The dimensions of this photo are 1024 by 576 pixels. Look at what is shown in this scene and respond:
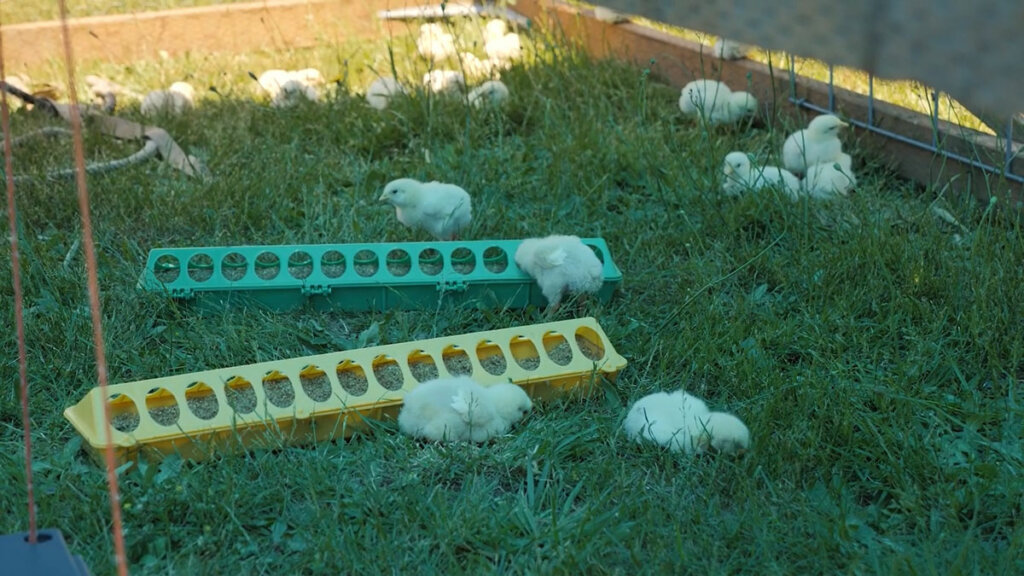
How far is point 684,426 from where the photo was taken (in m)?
2.06

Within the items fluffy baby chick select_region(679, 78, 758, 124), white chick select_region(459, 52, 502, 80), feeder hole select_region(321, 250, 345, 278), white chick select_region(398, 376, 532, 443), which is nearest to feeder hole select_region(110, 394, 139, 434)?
white chick select_region(398, 376, 532, 443)

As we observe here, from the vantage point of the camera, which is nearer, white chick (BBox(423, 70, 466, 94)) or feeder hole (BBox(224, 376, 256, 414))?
feeder hole (BBox(224, 376, 256, 414))

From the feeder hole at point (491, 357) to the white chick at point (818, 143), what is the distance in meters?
1.40

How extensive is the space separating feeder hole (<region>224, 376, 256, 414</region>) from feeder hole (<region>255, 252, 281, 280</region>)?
0.55 m

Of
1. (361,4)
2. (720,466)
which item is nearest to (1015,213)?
(720,466)

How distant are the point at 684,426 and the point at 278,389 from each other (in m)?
0.83

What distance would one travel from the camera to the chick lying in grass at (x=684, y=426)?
2035mm

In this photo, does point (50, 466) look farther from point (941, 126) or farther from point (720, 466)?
point (941, 126)

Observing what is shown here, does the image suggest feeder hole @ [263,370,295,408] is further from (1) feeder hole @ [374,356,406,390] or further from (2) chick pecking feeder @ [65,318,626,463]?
(1) feeder hole @ [374,356,406,390]

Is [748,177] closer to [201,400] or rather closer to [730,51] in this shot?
[730,51]

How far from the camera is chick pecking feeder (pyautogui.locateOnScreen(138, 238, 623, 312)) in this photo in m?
2.63

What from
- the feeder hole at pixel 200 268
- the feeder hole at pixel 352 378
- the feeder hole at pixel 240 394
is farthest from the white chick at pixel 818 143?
the feeder hole at pixel 240 394

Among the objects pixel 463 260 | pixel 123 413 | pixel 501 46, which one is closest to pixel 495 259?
pixel 463 260

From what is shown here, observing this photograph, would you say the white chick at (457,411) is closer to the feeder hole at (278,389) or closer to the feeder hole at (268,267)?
the feeder hole at (278,389)
